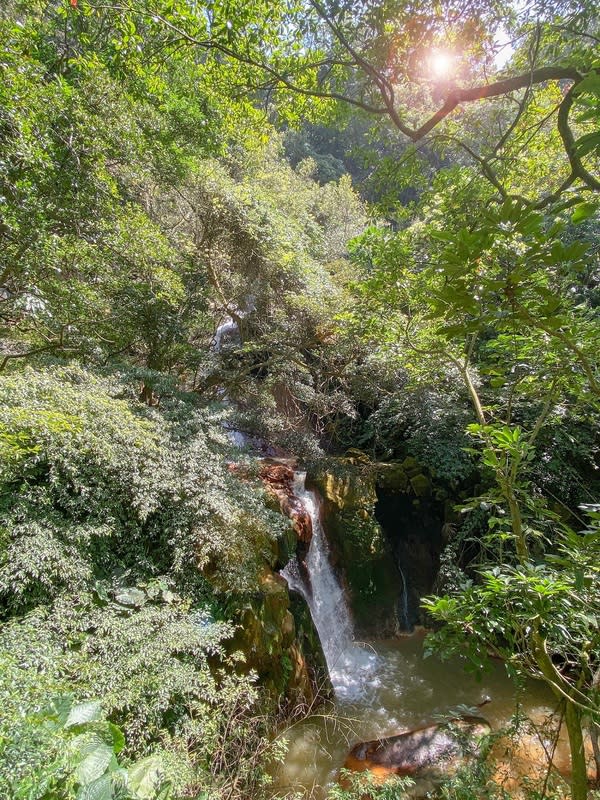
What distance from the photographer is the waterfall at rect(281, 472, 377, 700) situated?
5621 mm

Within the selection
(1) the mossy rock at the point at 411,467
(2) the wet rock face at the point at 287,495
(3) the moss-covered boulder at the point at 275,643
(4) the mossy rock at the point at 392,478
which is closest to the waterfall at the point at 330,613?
(2) the wet rock face at the point at 287,495

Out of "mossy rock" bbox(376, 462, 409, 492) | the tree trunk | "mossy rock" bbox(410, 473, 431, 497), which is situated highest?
"mossy rock" bbox(376, 462, 409, 492)

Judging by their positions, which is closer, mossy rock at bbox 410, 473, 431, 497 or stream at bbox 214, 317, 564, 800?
stream at bbox 214, 317, 564, 800

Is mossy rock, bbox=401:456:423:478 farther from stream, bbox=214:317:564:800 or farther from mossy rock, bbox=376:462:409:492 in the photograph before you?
stream, bbox=214:317:564:800

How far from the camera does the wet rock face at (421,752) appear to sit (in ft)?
12.7

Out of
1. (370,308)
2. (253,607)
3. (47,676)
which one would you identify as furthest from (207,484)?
(370,308)

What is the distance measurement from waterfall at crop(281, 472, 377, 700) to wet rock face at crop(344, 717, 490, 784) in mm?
1083

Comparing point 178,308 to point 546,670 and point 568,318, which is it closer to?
point 568,318

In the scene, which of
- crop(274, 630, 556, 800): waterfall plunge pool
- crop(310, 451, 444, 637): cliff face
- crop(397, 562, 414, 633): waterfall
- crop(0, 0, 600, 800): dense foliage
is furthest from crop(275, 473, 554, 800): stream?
crop(0, 0, 600, 800): dense foliage

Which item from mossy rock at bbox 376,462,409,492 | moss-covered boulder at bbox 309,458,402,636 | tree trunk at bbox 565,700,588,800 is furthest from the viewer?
mossy rock at bbox 376,462,409,492

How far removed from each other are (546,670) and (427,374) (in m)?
3.57

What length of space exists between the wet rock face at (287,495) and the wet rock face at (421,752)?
254cm

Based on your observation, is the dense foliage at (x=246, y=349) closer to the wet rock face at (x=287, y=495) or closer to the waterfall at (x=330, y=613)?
the wet rock face at (x=287, y=495)

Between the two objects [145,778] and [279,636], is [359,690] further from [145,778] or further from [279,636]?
[145,778]
